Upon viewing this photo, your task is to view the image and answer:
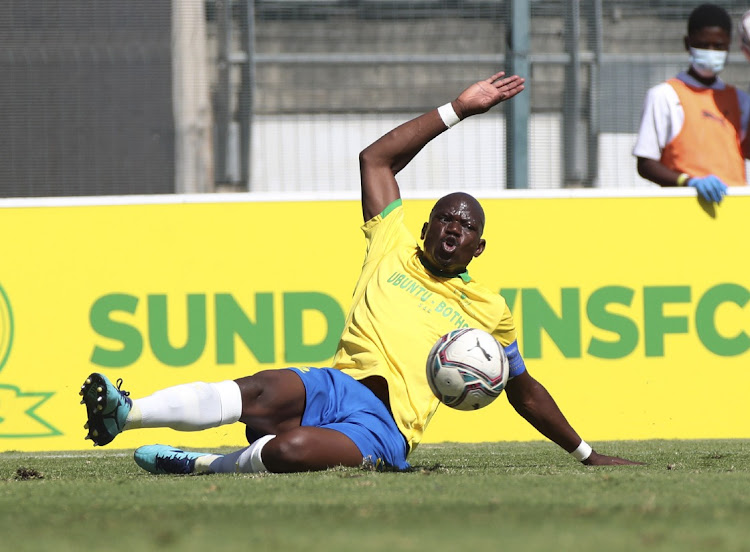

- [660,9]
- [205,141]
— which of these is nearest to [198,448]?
[205,141]

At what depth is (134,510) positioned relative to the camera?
368 centimetres

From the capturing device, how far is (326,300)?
7410mm

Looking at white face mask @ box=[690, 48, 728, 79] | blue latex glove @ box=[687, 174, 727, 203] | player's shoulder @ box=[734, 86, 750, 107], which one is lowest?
blue latex glove @ box=[687, 174, 727, 203]

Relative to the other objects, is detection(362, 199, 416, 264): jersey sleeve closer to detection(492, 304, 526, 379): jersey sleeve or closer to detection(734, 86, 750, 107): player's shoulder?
detection(492, 304, 526, 379): jersey sleeve

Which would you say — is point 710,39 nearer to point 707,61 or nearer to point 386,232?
point 707,61

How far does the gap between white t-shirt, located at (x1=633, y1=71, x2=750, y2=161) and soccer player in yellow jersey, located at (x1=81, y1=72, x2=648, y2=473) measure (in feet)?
9.21

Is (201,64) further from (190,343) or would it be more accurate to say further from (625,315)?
(625,315)

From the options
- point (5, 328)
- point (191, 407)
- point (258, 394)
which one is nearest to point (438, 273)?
point (258, 394)

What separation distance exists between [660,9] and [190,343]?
14.4ft

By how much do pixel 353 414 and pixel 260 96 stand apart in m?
4.21

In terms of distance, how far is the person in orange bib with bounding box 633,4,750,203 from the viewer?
7922 mm

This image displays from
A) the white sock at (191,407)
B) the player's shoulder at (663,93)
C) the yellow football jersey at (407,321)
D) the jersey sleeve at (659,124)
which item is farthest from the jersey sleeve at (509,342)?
the player's shoulder at (663,93)

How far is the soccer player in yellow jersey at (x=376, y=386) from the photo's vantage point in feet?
15.6

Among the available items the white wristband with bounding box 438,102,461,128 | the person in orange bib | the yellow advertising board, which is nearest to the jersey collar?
the white wristband with bounding box 438,102,461,128
